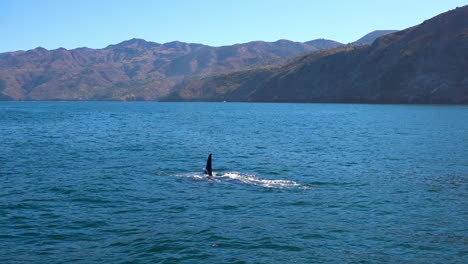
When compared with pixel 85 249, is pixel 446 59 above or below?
above

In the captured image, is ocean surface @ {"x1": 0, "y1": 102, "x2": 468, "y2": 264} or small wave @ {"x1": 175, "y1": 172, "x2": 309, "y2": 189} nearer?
ocean surface @ {"x1": 0, "y1": 102, "x2": 468, "y2": 264}

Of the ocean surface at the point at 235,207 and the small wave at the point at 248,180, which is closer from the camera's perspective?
the ocean surface at the point at 235,207

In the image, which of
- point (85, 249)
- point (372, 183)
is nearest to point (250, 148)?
point (372, 183)

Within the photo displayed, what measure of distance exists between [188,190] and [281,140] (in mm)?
37685

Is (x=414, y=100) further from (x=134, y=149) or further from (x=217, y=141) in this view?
(x=134, y=149)

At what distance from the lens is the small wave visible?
3247 centimetres

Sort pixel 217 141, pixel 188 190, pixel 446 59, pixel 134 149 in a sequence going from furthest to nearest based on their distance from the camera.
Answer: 1. pixel 446 59
2. pixel 217 141
3. pixel 134 149
4. pixel 188 190

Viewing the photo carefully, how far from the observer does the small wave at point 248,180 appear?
107 feet

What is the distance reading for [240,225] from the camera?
898 inches

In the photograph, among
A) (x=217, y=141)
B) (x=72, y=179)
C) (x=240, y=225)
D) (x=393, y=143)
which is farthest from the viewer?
(x=217, y=141)

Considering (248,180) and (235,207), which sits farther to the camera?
(248,180)

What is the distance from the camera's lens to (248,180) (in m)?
34.7

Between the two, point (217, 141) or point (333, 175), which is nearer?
point (333, 175)

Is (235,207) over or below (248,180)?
below
